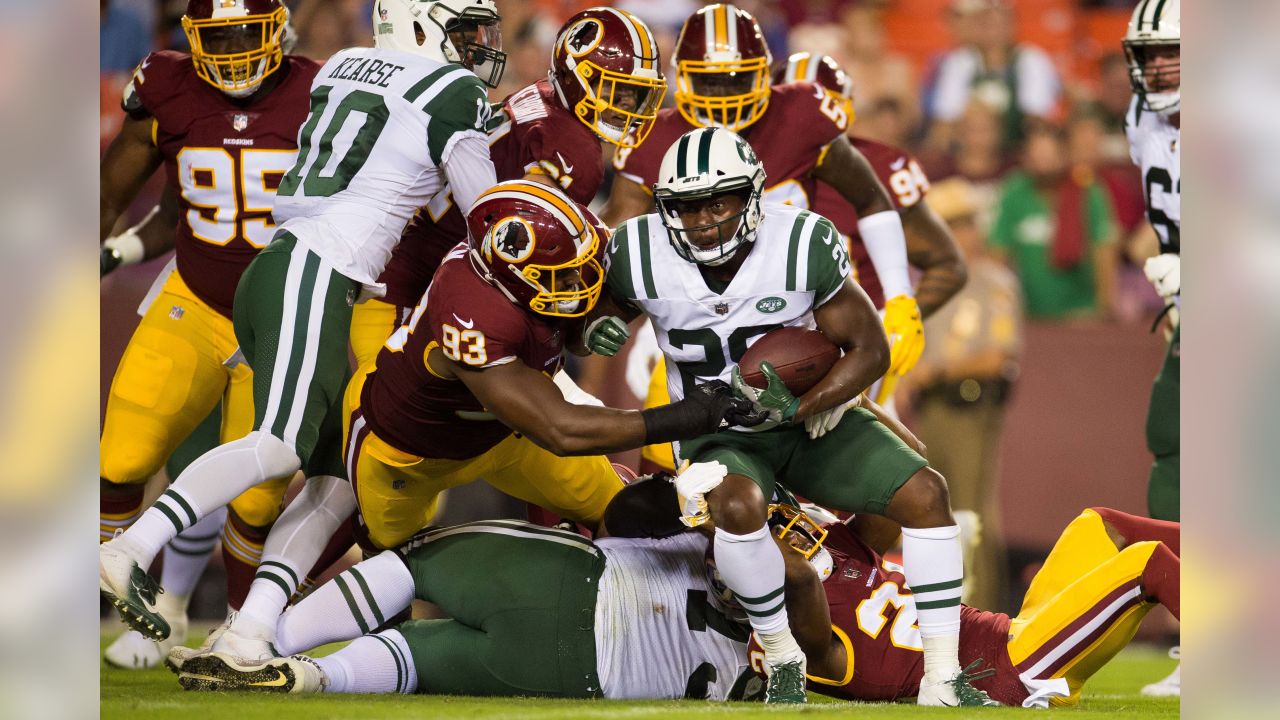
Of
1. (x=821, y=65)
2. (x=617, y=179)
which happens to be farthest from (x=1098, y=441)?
(x=617, y=179)

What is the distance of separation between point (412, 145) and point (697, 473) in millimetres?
1356

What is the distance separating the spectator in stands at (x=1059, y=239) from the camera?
25.0 ft

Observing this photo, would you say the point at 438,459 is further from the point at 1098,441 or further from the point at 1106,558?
the point at 1098,441

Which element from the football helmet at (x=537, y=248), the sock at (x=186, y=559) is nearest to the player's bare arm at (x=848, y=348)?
the football helmet at (x=537, y=248)

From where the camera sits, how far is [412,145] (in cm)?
426

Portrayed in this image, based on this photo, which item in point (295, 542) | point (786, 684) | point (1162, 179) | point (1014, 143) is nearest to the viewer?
point (786, 684)

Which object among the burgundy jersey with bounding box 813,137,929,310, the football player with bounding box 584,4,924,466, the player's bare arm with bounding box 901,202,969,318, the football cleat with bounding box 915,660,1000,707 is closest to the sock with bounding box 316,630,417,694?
the football cleat with bounding box 915,660,1000,707

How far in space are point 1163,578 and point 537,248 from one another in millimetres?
1711

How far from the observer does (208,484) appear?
3.79m

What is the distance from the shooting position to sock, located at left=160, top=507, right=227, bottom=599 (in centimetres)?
502

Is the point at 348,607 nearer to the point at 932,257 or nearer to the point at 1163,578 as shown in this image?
the point at 1163,578

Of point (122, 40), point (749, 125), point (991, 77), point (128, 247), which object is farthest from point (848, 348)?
point (122, 40)
